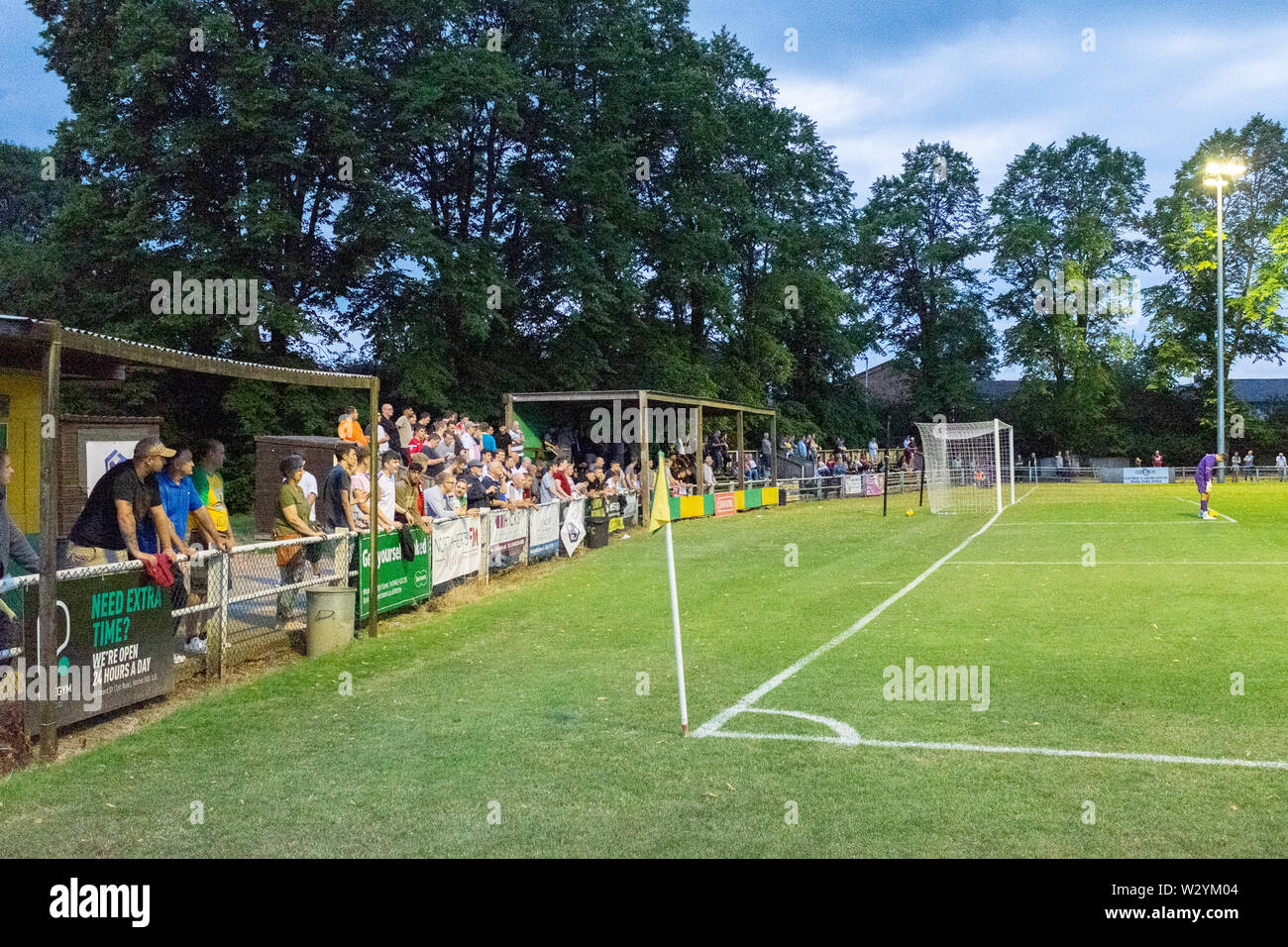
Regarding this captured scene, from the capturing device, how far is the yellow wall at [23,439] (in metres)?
15.0

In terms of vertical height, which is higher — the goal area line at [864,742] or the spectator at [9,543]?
the spectator at [9,543]

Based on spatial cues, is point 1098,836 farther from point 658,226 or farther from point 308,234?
point 658,226

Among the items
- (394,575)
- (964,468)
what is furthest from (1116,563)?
(964,468)

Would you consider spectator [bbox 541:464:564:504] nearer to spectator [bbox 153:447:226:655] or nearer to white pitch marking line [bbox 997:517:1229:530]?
white pitch marking line [bbox 997:517:1229:530]

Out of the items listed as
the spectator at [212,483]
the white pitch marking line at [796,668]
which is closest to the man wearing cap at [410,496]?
the spectator at [212,483]

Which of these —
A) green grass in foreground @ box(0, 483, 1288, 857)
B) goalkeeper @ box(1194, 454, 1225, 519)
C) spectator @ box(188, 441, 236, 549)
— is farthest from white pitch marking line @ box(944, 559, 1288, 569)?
spectator @ box(188, 441, 236, 549)

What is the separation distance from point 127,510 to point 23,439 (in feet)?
26.7

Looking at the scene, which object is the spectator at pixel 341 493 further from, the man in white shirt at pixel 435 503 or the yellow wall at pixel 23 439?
the yellow wall at pixel 23 439

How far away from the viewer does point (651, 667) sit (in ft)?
32.4

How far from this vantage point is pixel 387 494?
1298 cm

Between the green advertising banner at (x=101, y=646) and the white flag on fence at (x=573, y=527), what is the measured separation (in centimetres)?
1172

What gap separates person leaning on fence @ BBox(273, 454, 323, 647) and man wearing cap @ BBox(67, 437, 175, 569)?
1.76m

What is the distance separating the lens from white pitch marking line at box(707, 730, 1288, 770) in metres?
6.62
